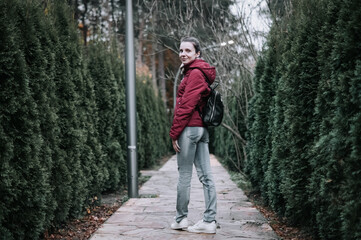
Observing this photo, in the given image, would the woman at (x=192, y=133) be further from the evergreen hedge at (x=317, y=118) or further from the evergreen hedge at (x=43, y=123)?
the evergreen hedge at (x=43, y=123)

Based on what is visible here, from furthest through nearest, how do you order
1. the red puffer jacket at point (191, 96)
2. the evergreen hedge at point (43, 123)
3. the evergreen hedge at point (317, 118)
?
the red puffer jacket at point (191, 96), the evergreen hedge at point (43, 123), the evergreen hedge at point (317, 118)

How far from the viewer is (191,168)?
14.6 ft

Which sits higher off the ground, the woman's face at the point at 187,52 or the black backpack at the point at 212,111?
the woman's face at the point at 187,52

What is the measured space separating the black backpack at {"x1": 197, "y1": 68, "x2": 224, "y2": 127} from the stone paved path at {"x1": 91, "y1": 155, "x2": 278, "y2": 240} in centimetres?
130

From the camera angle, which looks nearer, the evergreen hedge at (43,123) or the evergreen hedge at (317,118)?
the evergreen hedge at (317,118)

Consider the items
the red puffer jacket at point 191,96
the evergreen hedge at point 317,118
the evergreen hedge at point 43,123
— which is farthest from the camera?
the red puffer jacket at point 191,96

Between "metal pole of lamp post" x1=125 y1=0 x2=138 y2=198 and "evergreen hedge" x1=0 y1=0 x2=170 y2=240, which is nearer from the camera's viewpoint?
"evergreen hedge" x1=0 y1=0 x2=170 y2=240

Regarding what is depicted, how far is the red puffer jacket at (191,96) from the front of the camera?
423 centimetres

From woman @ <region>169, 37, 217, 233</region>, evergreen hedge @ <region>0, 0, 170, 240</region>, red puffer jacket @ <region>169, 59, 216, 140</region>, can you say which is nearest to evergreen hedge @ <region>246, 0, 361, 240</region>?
woman @ <region>169, 37, 217, 233</region>

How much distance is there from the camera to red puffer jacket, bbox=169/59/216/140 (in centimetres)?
423

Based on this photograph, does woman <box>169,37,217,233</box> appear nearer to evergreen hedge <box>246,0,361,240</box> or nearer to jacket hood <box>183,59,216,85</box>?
jacket hood <box>183,59,216,85</box>

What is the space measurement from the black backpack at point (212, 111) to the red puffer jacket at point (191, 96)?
0.06 meters

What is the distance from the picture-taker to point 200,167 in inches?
177

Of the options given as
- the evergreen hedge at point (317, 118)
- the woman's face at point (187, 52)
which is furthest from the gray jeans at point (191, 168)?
the evergreen hedge at point (317, 118)
